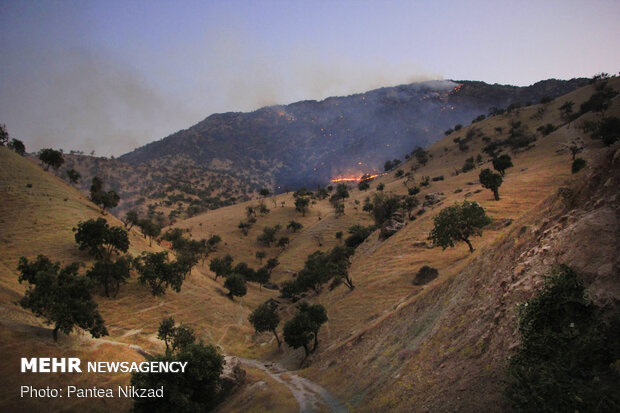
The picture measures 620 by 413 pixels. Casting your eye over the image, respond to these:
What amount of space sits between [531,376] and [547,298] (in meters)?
3.30

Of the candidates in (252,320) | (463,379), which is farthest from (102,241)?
(463,379)

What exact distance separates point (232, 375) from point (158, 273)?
38102mm

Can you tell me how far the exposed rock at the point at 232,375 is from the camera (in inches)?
1361

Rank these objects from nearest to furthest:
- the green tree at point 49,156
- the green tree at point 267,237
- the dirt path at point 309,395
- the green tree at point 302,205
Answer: the dirt path at point 309,395 → the green tree at point 49,156 → the green tree at point 267,237 → the green tree at point 302,205

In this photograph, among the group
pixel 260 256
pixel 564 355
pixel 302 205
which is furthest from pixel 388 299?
pixel 302 205

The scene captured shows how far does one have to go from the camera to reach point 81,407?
90.3ft

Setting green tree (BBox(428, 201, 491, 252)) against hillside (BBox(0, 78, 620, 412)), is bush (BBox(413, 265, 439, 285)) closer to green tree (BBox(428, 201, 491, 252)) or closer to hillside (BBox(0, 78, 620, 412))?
hillside (BBox(0, 78, 620, 412))

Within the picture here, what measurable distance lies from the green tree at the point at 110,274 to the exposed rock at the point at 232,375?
117 ft

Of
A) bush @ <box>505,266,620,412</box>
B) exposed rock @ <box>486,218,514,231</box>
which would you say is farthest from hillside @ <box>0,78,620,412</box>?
bush @ <box>505,266,620,412</box>

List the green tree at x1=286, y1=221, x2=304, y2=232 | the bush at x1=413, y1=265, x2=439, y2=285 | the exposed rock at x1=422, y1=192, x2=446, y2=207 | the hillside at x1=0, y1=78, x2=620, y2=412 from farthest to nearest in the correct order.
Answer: the green tree at x1=286, y1=221, x2=304, y2=232 < the exposed rock at x1=422, y1=192, x2=446, y2=207 < the bush at x1=413, y1=265, x2=439, y2=285 < the hillside at x1=0, y1=78, x2=620, y2=412

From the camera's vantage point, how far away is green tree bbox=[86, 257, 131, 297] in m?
57.5

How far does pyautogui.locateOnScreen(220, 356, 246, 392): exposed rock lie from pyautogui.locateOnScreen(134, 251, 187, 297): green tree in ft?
112

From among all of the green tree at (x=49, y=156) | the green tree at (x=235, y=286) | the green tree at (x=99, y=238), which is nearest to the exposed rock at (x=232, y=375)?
the green tree at (x=99, y=238)

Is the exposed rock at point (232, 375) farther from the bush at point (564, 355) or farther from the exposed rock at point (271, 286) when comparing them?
the exposed rock at point (271, 286)
